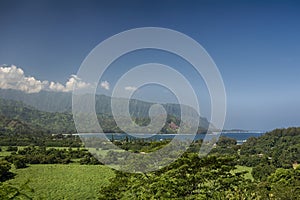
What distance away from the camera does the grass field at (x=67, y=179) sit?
3303 cm

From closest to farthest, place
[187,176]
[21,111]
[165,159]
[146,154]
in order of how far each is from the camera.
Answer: [187,176] → [165,159] → [146,154] → [21,111]

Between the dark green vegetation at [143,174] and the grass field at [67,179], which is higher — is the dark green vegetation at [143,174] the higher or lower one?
the higher one

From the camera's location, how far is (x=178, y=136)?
13.0 meters

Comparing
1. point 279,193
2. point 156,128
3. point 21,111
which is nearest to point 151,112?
point 156,128

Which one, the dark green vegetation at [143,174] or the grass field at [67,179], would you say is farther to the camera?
the grass field at [67,179]

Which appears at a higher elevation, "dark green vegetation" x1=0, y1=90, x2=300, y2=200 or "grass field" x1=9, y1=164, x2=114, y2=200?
"dark green vegetation" x1=0, y1=90, x2=300, y2=200

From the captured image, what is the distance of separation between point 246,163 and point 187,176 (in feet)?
107

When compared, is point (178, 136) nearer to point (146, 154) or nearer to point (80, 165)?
point (146, 154)

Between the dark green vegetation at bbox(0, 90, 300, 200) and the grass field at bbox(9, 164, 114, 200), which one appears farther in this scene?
Result: the grass field at bbox(9, 164, 114, 200)

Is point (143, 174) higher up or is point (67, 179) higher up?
point (143, 174)

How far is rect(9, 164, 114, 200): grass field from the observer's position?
108ft

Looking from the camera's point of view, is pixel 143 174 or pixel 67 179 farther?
pixel 67 179

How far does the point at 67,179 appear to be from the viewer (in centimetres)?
3634

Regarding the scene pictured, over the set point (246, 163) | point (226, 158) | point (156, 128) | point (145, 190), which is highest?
point (156, 128)
